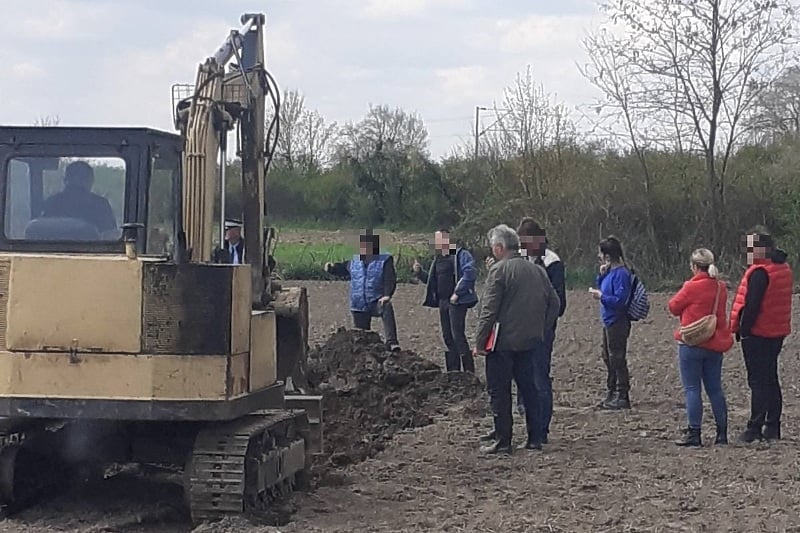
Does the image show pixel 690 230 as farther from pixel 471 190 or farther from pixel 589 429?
pixel 589 429

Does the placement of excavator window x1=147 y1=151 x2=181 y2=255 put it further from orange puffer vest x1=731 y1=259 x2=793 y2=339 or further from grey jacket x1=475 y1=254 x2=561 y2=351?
orange puffer vest x1=731 y1=259 x2=793 y2=339

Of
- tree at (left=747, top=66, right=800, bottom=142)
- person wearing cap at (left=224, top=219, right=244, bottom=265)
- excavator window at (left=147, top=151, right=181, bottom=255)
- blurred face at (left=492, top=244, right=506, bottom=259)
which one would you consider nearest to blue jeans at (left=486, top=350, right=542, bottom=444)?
blurred face at (left=492, top=244, right=506, bottom=259)

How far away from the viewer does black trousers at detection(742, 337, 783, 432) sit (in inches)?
410

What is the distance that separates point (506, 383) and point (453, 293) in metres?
3.72

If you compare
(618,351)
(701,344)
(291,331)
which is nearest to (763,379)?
(701,344)

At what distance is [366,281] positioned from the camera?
14.4 meters

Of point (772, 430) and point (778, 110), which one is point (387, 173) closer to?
point (778, 110)

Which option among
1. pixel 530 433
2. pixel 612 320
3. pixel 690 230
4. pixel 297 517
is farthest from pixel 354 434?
pixel 690 230

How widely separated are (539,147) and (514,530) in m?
25.4

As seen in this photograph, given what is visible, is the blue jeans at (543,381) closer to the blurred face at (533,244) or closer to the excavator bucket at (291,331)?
the blurred face at (533,244)

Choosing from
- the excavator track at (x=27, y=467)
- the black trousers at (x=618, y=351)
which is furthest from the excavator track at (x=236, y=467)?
the black trousers at (x=618, y=351)

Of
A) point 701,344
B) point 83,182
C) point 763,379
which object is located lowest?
point 763,379

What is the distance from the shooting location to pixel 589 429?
11469 mm

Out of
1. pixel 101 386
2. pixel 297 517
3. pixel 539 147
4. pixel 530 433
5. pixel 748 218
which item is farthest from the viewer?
pixel 539 147
